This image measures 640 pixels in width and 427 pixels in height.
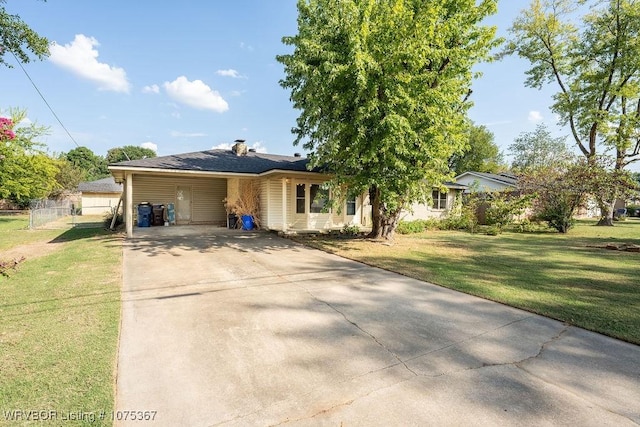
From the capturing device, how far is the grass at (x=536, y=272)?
4.41 metres

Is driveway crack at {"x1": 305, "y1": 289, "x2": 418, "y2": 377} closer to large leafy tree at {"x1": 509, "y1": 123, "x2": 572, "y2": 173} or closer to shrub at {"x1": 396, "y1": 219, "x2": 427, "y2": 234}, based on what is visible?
shrub at {"x1": 396, "y1": 219, "x2": 427, "y2": 234}

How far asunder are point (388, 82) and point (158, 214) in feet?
40.4

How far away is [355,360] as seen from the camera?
304 cm

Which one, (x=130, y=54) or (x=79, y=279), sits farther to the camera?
(x=130, y=54)

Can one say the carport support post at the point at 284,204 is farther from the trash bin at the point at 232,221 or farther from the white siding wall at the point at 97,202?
the white siding wall at the point at 97,202

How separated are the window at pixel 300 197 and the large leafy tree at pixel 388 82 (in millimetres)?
3436

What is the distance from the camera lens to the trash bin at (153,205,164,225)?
14812 mm

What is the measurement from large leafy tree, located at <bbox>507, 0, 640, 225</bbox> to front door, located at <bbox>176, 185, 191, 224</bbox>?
24599 mm

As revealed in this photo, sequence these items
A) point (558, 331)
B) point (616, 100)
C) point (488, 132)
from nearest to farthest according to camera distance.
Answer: point (558, 331), point (616, 100), point (488, 132)

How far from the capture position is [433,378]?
8.96ft

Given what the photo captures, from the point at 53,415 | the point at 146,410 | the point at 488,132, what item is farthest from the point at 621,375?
the point at 488,132

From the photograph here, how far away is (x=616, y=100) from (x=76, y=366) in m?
30.9

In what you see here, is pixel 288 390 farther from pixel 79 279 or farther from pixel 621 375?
pixel 79 279

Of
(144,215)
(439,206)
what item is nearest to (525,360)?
(144,215)
